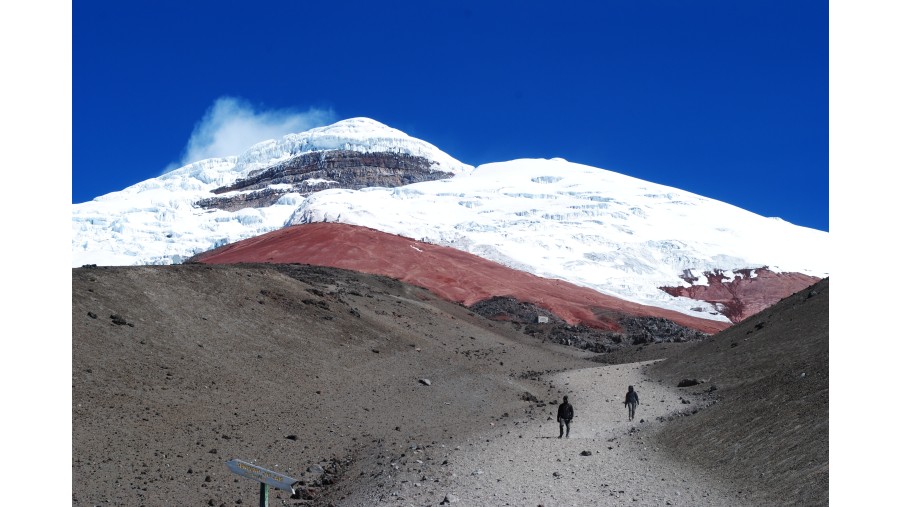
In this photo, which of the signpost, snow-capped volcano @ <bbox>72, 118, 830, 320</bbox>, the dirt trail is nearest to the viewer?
the signpost

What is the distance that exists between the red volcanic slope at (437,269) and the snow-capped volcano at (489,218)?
10.2m

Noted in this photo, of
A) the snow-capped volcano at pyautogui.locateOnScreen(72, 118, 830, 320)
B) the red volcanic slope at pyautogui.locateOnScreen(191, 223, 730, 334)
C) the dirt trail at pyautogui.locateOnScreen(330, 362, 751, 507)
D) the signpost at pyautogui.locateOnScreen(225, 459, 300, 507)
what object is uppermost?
the snow-capped volcano at pyautogui.locateOnScreen(72, 118, 830, 320)

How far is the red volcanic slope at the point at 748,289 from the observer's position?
68750 mm

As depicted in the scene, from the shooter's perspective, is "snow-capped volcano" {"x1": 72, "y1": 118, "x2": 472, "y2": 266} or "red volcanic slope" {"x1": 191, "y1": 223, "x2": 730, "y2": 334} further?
"snow-capped volcano" {"x1": 72, "y1": 118, "x2": 472, "y2": 266}

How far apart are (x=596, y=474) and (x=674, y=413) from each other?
631 cm

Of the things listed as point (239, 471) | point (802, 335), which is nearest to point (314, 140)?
point (802, 335)

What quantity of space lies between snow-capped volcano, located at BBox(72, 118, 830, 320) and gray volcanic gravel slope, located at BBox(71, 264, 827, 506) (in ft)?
135

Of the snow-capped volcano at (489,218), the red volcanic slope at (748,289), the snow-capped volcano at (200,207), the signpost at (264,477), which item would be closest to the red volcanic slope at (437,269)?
the snow-capped volcano at (489,218)

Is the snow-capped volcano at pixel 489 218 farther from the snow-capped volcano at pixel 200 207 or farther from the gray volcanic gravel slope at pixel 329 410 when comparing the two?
the gray volcanic gravel slope at pixel 329 410

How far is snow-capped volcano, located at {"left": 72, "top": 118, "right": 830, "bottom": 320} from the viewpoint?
77.6 m

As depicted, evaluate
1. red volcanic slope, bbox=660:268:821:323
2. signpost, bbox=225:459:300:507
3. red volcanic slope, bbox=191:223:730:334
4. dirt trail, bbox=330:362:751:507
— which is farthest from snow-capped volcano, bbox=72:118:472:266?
signpost, bbox=225:459:300:507

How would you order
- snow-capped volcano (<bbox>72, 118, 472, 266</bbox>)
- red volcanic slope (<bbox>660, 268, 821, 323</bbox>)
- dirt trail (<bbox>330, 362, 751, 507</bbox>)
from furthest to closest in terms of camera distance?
snow-capped volcano (<bbox>72, 118, 472, 266</bbox>) → red volcanic slope (<bbox>660, 268, 821, 323</bbox>) → dirt trail (<bbox>330, 362, 751, 507</bbox>)

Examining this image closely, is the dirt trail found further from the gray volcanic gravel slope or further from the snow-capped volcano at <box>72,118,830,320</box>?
the snow-capped volcano at <box>72,118,830,320</box>

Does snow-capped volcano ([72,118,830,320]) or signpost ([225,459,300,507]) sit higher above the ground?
snow-capped volcano ([72,118,830,320])
